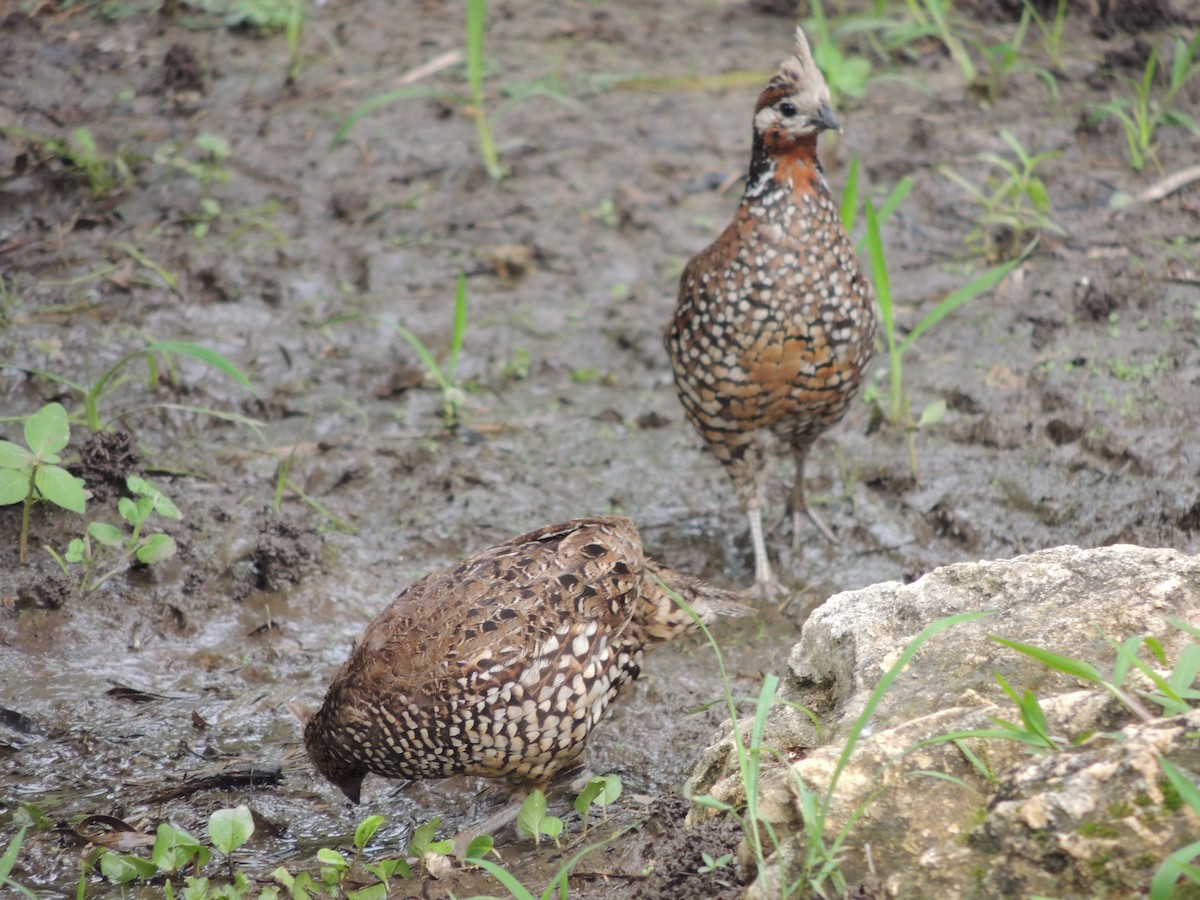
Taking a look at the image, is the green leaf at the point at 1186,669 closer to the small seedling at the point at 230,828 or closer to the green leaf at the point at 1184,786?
the green leaf at the point at 1184,786

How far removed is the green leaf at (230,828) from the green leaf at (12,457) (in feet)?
A: 5.57

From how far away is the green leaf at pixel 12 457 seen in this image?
14.2 ft

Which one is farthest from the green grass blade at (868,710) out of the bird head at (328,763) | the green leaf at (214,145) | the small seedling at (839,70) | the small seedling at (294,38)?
the small seedling at (294,38)

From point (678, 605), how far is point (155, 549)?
1.98 meters

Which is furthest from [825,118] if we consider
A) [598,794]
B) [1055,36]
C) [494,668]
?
[1055,36]

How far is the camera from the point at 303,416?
5754mm

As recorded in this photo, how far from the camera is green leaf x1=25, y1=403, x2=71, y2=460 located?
171 inches

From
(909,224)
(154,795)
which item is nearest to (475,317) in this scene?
(909,224)

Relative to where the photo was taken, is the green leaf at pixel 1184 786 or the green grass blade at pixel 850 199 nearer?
the green leaf at pixel 1184 786

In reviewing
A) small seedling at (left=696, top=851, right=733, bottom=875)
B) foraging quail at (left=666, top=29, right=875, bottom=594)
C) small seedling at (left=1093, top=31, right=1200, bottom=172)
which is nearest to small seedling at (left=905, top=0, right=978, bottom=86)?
small seedling at (left=1093, top=31, right=1200, bottom=172)

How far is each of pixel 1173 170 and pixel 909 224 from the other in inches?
55.9

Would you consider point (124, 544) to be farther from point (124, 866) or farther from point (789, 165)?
point (789, 165)

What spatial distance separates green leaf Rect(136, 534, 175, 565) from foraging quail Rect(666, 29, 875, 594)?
2020 mm

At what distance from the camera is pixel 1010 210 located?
6.46 m
